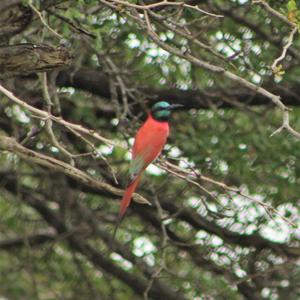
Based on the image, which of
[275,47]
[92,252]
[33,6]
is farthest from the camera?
[92,252]

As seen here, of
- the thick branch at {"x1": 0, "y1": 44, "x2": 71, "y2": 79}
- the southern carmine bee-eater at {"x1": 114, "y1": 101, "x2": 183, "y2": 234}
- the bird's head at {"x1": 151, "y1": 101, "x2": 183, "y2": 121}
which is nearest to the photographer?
the thick branch at {"x1": 0, "y1": 44, "x2": 71, "y2": 79}

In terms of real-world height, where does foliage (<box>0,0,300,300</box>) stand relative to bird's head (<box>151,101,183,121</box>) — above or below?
below

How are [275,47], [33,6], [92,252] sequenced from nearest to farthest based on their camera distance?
1. [33,6]
2. [275,47]
3. [92,252]

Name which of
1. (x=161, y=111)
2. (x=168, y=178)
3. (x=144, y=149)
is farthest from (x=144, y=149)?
(x=168, y=178)

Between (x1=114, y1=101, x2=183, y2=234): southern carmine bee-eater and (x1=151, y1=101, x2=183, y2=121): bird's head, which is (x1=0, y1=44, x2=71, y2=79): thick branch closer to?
(x1=114, y1=101, x2=183, y2=234): southern carmine bee-eater

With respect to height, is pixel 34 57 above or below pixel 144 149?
above

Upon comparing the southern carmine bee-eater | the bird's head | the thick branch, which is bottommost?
the bird's head

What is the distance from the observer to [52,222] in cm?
666

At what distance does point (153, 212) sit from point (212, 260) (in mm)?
469

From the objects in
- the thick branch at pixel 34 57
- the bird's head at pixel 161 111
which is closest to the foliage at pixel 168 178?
the bird's head at pixel 161 111

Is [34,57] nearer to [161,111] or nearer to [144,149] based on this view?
[144,149]

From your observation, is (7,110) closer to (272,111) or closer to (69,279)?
(69,279)

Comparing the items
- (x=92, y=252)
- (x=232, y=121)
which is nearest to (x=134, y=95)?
(x=232, y=121)

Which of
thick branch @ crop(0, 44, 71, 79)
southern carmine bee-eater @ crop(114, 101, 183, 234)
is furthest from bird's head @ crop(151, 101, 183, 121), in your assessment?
thick branch @ crop(0, 44, 71, 79)
